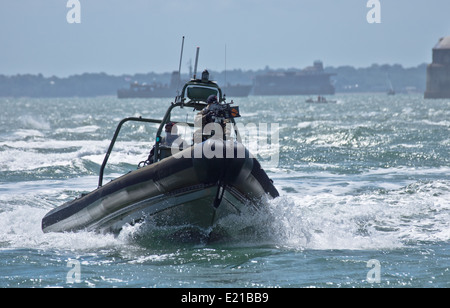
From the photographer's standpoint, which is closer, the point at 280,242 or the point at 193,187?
the point at 193,187

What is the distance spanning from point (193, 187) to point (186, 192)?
0.44 feet

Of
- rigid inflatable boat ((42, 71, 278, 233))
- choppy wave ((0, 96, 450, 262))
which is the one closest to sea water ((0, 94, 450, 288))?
choppy wave ((0, 96, 450, 262))

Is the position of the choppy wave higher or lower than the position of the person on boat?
lower

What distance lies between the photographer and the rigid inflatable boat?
395 inches

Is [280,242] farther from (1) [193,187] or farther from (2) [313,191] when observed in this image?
(2) [313,191]

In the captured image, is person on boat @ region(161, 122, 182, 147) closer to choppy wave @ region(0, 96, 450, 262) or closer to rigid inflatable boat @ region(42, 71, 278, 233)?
rigid inflatable boat @ region(42, 71, 278, 233)

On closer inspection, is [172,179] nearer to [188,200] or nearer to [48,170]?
[188,200]

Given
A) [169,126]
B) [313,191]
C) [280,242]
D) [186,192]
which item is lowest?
[313,191]

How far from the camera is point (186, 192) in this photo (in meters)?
10.2

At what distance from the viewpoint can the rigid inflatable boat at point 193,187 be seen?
10023 mm

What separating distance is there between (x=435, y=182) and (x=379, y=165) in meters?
5.96

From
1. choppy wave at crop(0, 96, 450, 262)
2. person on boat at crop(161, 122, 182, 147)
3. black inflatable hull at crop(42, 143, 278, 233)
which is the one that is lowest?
choppy wave at crop(0, 96, 450, 262)

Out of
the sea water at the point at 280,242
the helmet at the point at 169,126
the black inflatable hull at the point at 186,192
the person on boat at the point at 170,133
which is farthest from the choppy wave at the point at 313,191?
the helmet at the point at 169,126

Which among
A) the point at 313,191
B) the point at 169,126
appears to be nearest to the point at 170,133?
the point at 169,126
